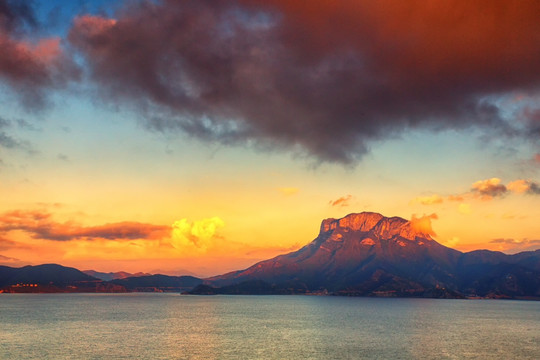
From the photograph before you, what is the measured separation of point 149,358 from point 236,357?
21.4m

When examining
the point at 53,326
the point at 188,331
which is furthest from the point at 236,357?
the point at 53,326

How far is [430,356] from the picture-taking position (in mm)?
123312

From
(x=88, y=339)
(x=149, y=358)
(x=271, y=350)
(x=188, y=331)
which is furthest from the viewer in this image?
(x=188, y=331)

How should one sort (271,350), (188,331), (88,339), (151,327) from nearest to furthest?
(271,350) < (88,339) < (188,331) < (151,327)

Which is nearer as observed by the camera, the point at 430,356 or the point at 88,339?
the point at 430,356

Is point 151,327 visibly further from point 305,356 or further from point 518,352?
point 518,352

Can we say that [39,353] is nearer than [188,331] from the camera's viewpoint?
Yes

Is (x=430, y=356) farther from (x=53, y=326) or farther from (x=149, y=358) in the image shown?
(x=53, y=326)

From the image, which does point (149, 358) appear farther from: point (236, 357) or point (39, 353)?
point (39, 353)

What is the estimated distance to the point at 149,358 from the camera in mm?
116312

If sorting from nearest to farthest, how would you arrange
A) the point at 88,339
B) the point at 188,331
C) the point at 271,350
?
the point at 271,350
the point at 88,339
the point at 188,331

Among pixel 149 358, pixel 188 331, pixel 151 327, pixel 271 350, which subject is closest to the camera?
pixel 149 358

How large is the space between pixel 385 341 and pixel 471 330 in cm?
6637

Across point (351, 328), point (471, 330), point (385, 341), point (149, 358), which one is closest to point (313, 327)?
point (351, 328)
